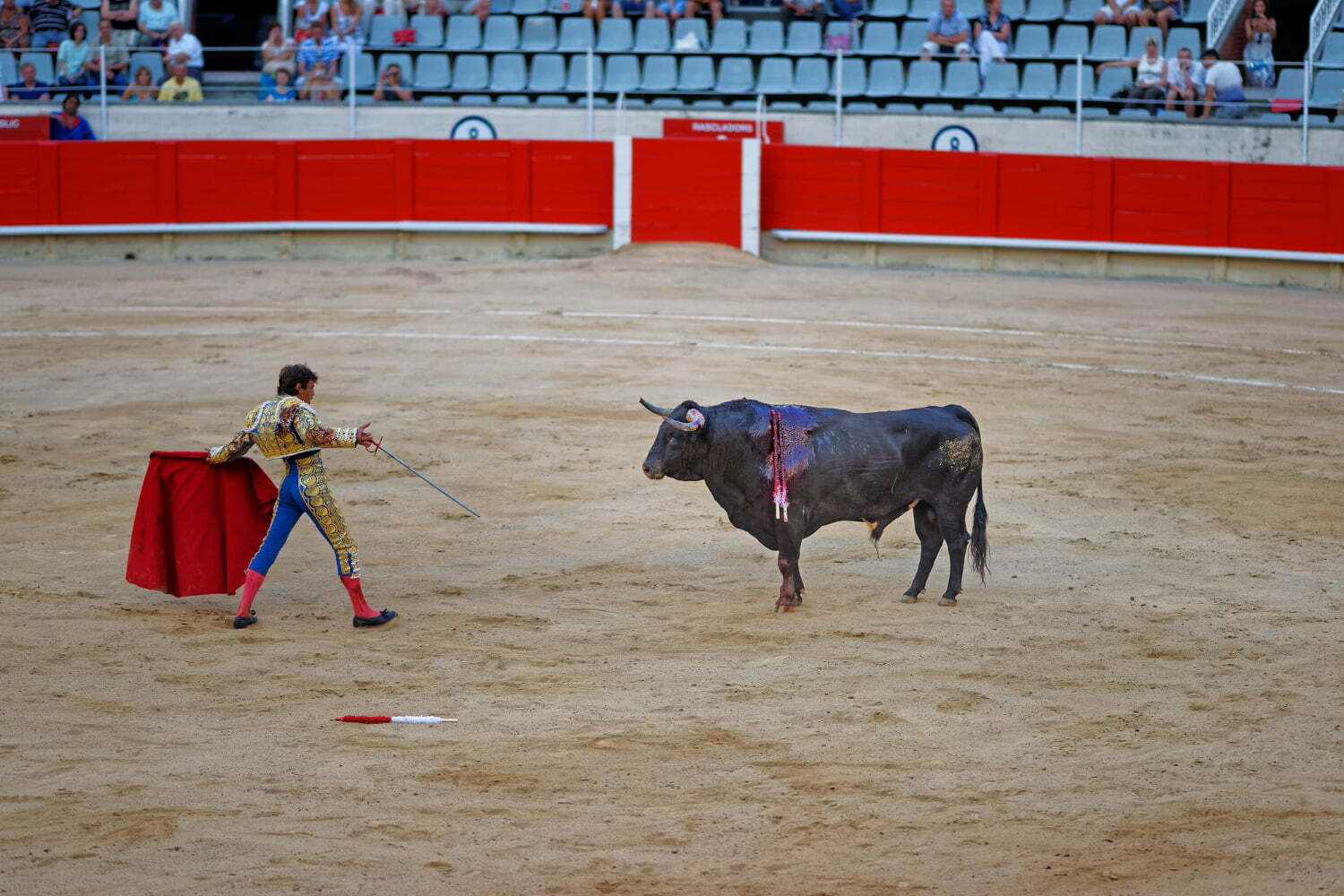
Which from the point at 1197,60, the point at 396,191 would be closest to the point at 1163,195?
the point at 1197,60

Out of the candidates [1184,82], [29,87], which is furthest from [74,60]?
[1184,82]

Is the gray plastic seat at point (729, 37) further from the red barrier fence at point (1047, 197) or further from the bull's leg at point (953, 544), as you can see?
the bull's leg at point (953, 544)

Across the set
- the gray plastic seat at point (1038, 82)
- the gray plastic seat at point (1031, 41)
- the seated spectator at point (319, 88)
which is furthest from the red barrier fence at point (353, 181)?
the gray plastic seat at point (1031, 41)

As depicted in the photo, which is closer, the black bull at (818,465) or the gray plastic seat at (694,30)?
the black bull at (818,465)

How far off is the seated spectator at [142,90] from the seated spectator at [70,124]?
0.83m

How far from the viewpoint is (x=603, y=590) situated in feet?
29.0

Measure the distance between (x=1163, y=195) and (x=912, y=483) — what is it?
1364 centimetres

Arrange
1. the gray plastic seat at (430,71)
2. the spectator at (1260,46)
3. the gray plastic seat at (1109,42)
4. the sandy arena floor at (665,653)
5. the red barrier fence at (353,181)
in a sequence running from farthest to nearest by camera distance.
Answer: the gray plastic seat at (430,71) < the gray plastic seat at (1109,42) < the red barrier fence at (353,181) < the spectator at (1260,46) < the sandy arena floor at (665,653)

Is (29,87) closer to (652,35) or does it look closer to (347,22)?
(347,22)

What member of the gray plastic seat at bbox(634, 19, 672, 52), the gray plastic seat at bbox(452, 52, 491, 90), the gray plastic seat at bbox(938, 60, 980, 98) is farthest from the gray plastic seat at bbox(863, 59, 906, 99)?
the gray plastic seat at bbox(452, 52, 491, 90)

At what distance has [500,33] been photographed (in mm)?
23562

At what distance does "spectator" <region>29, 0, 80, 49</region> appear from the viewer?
2311 centimetres

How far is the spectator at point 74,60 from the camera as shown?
22359mm

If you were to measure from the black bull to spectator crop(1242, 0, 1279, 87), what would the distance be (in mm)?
14582
